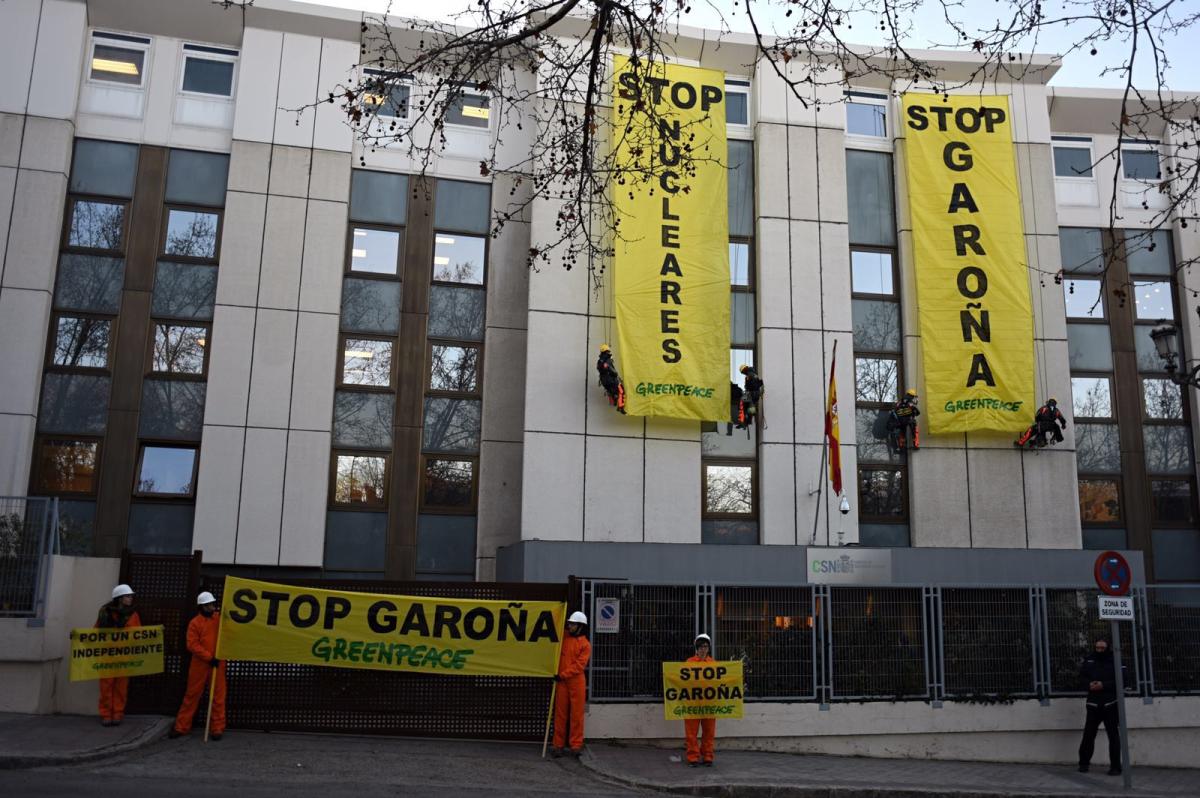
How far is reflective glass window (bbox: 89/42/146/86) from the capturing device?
77.1 ft

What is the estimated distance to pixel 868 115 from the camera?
84.9 feet

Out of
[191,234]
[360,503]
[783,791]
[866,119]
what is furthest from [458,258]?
[783,791]

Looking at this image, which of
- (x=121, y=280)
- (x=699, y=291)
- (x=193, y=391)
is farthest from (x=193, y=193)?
(x=699, y=291)

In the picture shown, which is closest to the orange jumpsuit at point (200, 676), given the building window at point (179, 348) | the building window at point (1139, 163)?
the building window at point (179, 348)

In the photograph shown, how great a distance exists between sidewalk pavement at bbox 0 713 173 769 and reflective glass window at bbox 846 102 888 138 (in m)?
20.6

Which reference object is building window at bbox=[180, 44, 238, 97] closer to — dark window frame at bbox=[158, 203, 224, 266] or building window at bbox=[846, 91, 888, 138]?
dark window frame at bbox=[158, 203, 224, 266]

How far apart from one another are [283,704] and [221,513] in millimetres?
9114

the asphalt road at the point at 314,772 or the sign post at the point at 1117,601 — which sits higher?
the sign post at the point at 1117,601

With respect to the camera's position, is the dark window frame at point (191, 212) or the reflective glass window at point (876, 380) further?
the reflective glass window at point (876, 380)

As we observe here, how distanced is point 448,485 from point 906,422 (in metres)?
10.6

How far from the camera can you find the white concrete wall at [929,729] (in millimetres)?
13859

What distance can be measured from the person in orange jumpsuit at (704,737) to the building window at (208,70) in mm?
17844

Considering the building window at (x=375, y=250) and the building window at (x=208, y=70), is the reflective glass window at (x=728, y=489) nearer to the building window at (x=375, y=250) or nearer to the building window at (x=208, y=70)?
the building window at (x=375, y=250)

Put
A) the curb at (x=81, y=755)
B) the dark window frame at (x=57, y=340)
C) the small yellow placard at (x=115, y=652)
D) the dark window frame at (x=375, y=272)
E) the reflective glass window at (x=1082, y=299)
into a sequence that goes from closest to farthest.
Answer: the curb at (x=81, y=755)
the small yellow placard at (x=115, y=652)
the dark window frame at (x=57, y=340)
the dark window frame at (x=375, y=272)
the reflective glass window at (x=1082, y=299)
